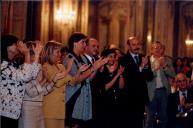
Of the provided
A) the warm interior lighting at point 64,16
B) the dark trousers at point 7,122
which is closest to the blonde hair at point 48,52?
the dark trousers at point 7,122

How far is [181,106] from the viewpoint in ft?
25.7

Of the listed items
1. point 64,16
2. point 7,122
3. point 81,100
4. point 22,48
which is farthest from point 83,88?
point 64,16

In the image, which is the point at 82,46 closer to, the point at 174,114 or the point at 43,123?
the point at 43,123

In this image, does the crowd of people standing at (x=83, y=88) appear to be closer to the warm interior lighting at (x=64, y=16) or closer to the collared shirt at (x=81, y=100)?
the collared shirt at (x=81, y=100)

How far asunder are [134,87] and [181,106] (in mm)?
1148

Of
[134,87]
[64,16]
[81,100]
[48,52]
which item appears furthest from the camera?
[64,16]

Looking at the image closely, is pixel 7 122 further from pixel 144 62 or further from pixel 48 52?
pixel 144 62

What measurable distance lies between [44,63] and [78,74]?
0.46 meters

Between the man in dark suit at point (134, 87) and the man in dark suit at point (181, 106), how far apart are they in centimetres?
82

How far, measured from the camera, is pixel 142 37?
1225 cm

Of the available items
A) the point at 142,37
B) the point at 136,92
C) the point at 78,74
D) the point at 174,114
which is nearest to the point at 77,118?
the point at 78,74

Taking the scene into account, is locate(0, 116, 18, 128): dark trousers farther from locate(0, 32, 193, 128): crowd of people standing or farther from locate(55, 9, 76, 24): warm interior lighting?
locate(55, 9, 76, 24): warm interior lighting

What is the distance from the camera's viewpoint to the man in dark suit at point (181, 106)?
7.61 metres

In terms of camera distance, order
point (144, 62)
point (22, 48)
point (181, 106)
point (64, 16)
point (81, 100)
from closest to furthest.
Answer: point (22, 48), point (81, 100), point (144, 62), point (181, 106), point (64, 16)
